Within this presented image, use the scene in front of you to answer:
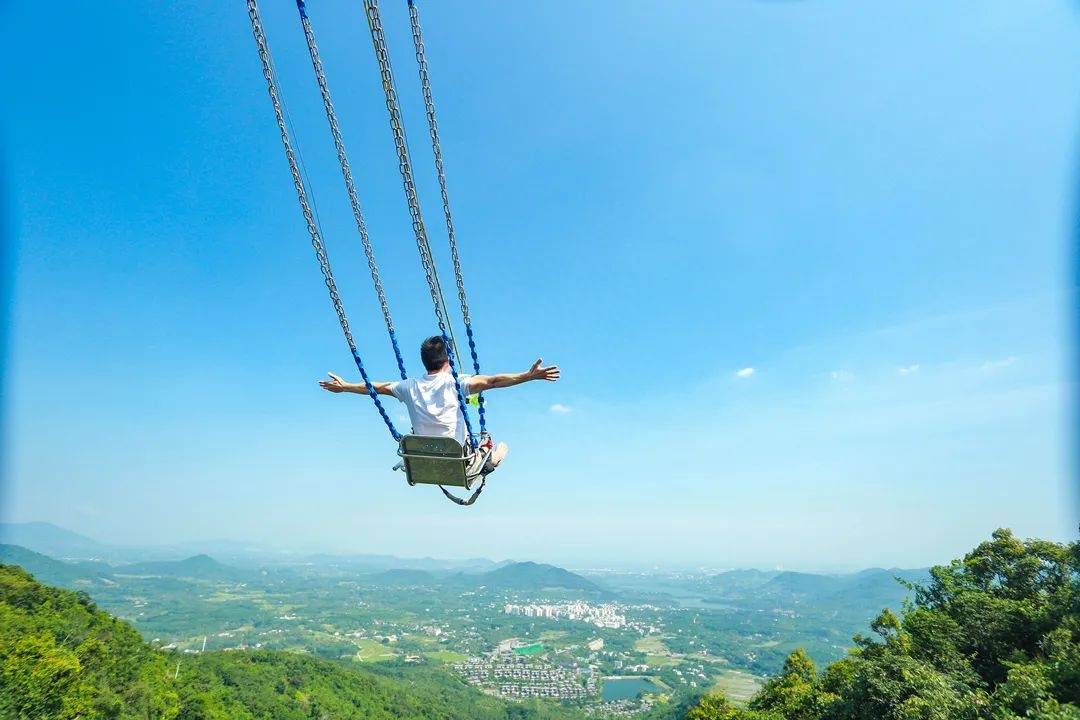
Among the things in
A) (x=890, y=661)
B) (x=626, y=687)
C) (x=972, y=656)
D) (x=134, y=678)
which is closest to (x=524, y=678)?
(x=626, y=687)

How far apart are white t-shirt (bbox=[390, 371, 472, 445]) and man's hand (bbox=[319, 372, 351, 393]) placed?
2.80ft

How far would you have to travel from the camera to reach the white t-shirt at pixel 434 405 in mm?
4379

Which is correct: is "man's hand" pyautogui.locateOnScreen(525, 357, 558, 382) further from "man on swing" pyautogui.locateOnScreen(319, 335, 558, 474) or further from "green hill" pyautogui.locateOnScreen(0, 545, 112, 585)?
"green hill" pyautogui.locateOnScreen(0, 545, 112, 585)

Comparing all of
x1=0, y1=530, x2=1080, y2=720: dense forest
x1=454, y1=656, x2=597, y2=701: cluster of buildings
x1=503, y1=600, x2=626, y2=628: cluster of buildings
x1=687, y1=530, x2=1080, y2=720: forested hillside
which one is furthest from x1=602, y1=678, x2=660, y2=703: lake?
x1=687, y1=530, x2=1080, y2=720: forested hillside

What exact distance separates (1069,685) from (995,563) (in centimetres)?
977

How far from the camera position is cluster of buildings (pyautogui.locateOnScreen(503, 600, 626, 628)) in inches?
6294

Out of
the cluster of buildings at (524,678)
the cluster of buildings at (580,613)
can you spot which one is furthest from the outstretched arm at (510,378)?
the cluster of buildings at (580,613)

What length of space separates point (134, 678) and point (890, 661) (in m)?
35.2

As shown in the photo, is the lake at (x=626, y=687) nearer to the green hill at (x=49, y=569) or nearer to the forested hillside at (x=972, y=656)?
the forested hillside at (x=972, y=656)

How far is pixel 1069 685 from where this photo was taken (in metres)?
8.47

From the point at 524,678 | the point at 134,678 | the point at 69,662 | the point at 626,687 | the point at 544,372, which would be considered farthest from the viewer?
the point at 524,678

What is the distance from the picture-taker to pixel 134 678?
26422 millimetres

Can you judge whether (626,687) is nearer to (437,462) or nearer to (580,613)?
(580,613)

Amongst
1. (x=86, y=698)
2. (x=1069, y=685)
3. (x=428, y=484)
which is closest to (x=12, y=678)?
(x=86, y=698)
